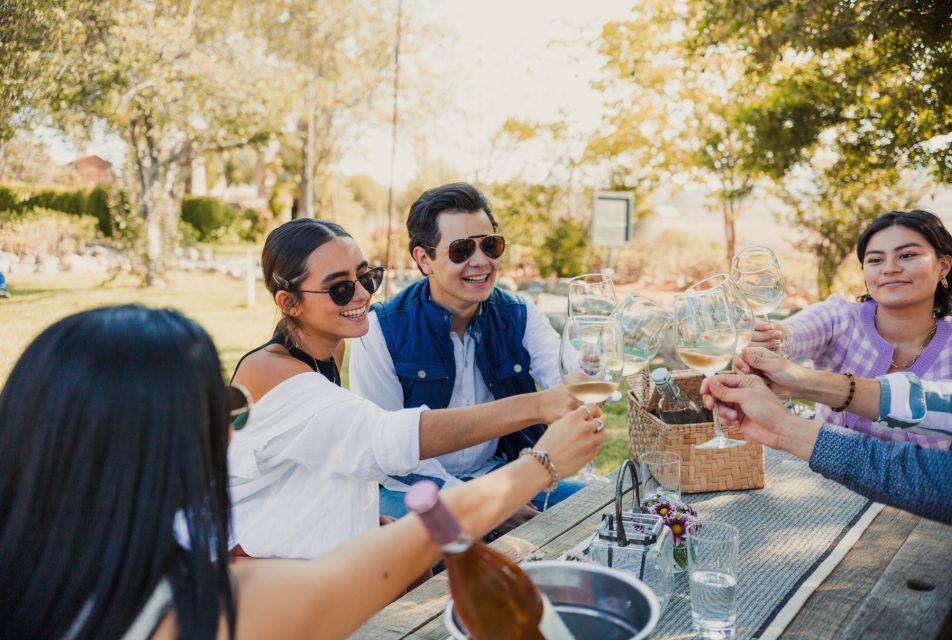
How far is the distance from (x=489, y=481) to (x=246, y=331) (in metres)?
10.2

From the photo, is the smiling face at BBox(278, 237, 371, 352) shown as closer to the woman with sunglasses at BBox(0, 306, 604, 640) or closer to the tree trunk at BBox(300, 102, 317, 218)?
the woman with sunglasses at BBox(0, 306, 604, 640)

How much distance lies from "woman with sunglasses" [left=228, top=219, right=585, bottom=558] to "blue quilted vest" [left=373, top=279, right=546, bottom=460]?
866 mm

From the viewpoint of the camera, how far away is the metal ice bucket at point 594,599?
127 centimetres

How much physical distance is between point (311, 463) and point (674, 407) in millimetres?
1320

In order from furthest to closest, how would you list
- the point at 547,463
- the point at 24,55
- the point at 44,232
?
the point at 44,232
the point at 24,55
the point at 547,463

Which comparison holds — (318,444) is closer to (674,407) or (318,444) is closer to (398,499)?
(398,499)

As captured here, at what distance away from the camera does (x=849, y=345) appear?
329 centimetres

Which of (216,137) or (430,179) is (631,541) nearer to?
(216,137)

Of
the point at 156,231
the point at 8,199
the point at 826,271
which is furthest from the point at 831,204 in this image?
the point at 8,199

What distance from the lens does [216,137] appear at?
15.4 metres

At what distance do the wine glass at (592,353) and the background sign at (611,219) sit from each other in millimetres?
8899

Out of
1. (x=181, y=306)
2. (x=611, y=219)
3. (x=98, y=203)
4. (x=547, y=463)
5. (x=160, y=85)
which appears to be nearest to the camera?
(x=547, y=463)

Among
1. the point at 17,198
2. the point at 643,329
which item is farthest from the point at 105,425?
the point at 17,198

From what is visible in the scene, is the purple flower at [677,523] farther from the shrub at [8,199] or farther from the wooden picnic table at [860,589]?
the shrub at [8,199]
